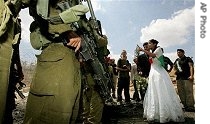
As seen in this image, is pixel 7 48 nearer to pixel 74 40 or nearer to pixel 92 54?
pixel 74 40

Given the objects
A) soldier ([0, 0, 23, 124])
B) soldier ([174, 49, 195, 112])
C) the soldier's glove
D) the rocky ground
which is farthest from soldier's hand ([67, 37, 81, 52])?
soldier ([174, 49, 195, 112])

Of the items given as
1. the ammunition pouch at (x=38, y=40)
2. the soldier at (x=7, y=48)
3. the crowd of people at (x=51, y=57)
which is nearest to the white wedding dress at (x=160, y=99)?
the crowd of people at (x=51, y=57)

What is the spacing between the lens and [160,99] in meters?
5.98

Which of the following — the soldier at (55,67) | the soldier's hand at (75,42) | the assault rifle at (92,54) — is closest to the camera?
the soldier at (55,67)

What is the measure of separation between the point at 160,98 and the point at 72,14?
3.46 meters

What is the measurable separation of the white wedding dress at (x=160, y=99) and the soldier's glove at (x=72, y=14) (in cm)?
339

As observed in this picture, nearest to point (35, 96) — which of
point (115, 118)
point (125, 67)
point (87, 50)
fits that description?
point (87, 50)

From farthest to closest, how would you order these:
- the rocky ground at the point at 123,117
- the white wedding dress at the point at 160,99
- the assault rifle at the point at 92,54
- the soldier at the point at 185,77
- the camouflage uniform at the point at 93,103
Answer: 1. the soldier at the point at 185,77
2. the rocky ground at the point at 123,117
3. the white wedding dress at the point at 160,99
4. the camouflage uniform at the point at 93,103
5. the assault rifle at the point at 92,54

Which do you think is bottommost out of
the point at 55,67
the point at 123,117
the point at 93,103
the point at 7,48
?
the point at 123,117

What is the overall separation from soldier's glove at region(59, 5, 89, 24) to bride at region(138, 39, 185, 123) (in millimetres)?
3256

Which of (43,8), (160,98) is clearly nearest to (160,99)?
(160,98)

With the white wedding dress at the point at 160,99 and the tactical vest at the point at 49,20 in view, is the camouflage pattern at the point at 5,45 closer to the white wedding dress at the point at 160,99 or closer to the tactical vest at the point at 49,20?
the tactical vest at the point at 49,20

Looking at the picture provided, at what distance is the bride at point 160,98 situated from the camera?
19.5 ft

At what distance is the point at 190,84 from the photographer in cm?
797
